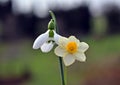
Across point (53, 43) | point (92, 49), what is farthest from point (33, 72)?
point (53, 43)

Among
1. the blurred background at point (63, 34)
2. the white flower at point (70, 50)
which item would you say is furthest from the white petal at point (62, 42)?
the blurred background at point (63, 34)

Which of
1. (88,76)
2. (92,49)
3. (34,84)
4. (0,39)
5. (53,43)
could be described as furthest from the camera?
(0,39)

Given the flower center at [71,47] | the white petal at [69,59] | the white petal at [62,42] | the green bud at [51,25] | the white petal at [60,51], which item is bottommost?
the white petal at [69,59]

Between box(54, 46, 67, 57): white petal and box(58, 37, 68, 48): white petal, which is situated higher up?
box(58, 37, 68, 48): white petal

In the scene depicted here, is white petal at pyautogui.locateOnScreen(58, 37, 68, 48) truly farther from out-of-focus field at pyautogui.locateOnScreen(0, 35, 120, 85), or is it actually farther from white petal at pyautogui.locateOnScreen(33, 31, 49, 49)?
out-of-focus field at pyautogui.locateOnScreen(0, 35, 120, 85)

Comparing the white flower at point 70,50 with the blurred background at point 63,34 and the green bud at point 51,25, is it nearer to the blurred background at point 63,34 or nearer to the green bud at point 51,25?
the green bud at point 51,25

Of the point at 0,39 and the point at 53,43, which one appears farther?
the point at 0,39

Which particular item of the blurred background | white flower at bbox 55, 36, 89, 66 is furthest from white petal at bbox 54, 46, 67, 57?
the blurred background

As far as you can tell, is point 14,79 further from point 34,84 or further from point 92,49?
point 92,49
